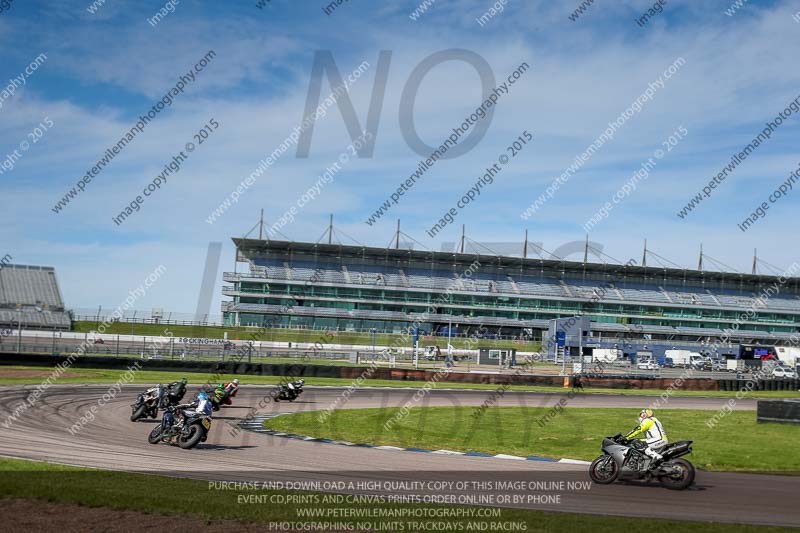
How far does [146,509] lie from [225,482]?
2.45 meters

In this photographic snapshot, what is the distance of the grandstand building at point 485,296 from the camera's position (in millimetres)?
94312

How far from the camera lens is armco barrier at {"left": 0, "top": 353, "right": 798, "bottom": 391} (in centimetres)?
4188

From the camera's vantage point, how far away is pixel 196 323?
76062 mm

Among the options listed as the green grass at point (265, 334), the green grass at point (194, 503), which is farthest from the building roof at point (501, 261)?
the green grass at point (194, 503)

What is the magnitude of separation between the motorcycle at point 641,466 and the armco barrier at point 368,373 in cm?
2913

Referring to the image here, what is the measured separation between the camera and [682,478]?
44.7ft

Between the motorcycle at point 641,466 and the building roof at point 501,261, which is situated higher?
the building roof at point 501,261

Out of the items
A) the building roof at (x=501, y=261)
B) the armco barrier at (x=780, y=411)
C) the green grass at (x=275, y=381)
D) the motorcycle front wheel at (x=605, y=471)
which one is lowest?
the green grass at (x=275, y=381)

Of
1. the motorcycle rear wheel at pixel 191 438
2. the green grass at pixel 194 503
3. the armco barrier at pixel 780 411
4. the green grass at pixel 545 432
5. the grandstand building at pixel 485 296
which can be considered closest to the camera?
the green grass at pixel 194 503

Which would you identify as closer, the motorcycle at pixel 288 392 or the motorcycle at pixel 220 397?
the motorcycle at pixel 220 397

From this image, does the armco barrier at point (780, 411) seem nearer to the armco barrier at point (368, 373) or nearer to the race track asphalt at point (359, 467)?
the race track asphalt at point (359, 467)

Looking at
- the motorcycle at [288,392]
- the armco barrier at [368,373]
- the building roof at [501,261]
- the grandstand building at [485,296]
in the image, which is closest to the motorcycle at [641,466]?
the motorcycle at [288,392]

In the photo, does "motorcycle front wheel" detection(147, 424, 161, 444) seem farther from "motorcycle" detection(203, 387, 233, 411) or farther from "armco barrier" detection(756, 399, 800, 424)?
"armco barrier" detection(756, 399, 800, 424)

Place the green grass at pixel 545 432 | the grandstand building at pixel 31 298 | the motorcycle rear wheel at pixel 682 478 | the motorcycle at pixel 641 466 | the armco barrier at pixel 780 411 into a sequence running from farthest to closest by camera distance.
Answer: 1. the grandstand building at pixel 31 298
2. the armco barrier at pixel 780 411
3. the green grass at pixel 545 432
4. the motorcycle at pixel 641 466
5. the motorcycle rear wheel at pixel 682 478
